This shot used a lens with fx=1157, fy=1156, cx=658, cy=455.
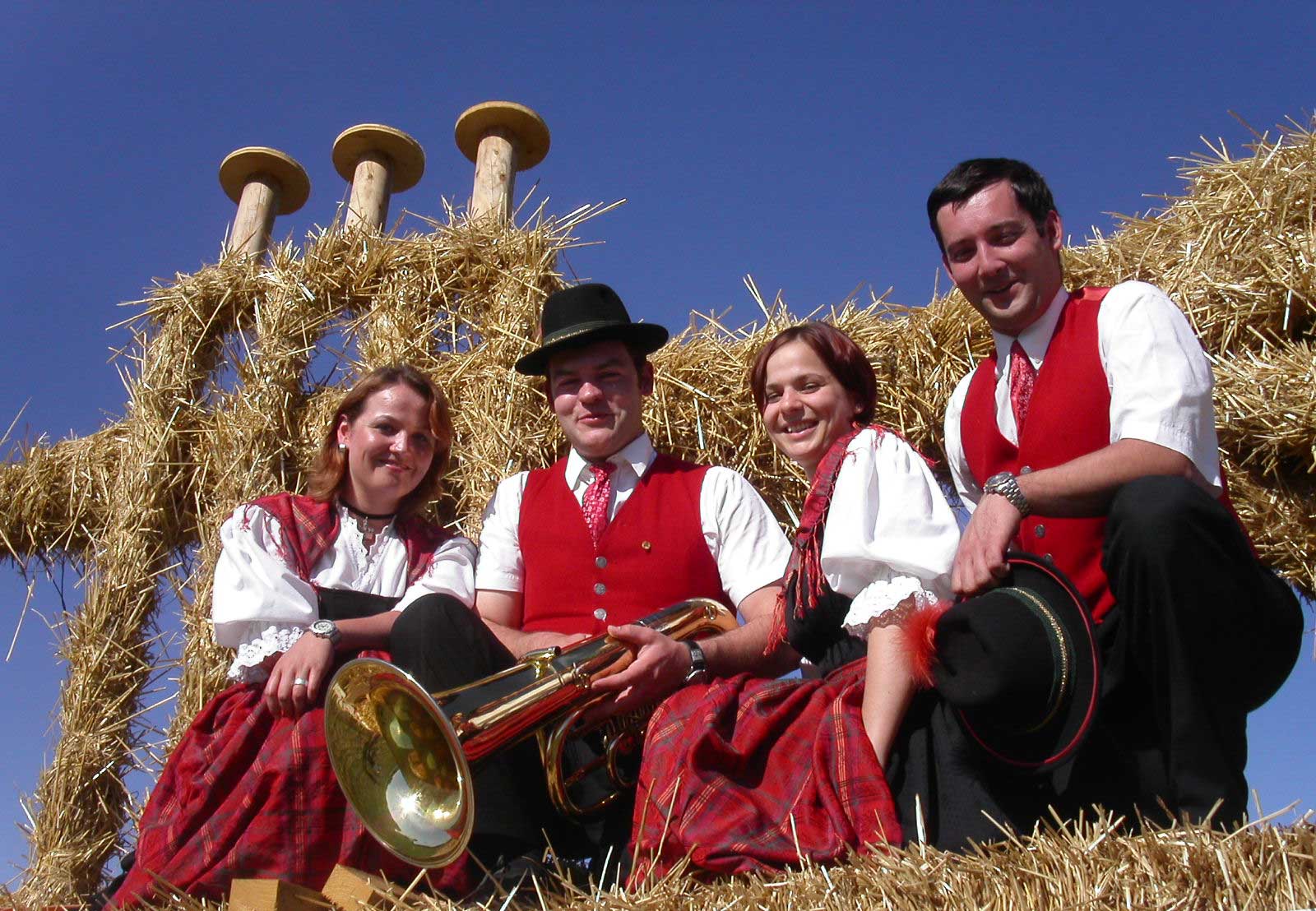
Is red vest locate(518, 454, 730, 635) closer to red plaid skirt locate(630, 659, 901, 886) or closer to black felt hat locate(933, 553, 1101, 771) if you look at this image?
red plaid skirt locate(630, 659, 901, 886)

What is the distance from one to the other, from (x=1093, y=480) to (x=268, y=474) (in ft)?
9.93

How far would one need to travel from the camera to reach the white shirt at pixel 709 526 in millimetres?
3045

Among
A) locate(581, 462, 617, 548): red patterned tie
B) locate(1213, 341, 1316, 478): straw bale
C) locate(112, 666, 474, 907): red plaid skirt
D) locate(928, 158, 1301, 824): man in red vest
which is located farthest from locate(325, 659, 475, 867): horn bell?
locate(1213, 341, 1316, 478): straw bale

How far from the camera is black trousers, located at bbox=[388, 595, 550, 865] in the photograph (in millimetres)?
2434

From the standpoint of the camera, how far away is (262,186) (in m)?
5.57

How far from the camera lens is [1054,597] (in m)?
2.08

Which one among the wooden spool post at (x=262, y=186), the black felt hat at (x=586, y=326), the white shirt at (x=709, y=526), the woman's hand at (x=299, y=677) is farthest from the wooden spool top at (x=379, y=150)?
the woman's hand at (x=299, y=677)

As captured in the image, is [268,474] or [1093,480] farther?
[268,474]

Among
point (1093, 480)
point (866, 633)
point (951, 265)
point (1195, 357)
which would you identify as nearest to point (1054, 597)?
point (1093, 480)

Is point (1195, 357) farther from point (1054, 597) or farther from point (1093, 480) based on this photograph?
point (1054, 597)

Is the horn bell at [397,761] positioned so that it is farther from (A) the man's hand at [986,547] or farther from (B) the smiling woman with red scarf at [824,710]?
(A) the man's hand at [986,547]

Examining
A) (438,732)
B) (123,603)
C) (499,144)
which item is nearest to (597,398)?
(438,732)

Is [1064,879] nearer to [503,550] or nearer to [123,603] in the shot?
[503,550]

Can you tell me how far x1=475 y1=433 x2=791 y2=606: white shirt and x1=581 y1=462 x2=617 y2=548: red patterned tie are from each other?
0.01 metres
